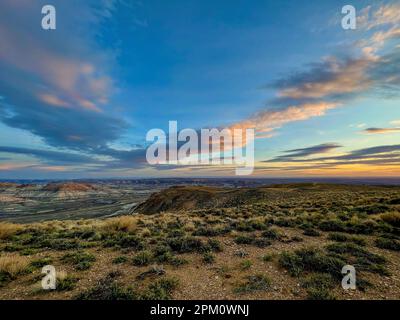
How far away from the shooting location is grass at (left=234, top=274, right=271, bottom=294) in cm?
563

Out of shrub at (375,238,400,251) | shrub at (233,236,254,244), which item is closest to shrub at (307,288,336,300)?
shrub at (233,236,254,244)

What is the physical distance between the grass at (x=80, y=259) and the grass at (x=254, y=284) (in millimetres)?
5047

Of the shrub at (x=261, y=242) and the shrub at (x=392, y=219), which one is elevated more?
the shrub at (x=392, y=219)

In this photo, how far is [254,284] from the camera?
19.2 feet

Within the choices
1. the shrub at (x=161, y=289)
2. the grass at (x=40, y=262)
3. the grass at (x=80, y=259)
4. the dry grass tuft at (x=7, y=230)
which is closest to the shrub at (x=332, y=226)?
the shrub at (x=161, y=289)

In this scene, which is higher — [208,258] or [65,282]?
[65,282]

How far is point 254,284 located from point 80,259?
612cm

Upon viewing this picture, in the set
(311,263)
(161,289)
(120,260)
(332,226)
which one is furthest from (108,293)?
(332,226)

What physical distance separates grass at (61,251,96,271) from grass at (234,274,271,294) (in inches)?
199

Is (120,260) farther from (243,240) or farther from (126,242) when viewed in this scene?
(243,240)

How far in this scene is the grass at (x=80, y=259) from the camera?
7.12m

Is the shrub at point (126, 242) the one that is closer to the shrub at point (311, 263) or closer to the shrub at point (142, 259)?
the shrub at point (142, 259)
